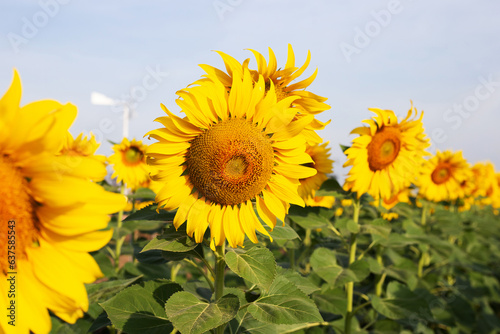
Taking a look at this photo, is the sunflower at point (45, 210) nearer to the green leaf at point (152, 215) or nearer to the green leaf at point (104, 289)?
the green leaf at point (152, 215)

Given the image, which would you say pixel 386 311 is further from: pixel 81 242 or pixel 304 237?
pixel 81 242

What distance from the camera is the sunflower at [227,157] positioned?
1.85 metres

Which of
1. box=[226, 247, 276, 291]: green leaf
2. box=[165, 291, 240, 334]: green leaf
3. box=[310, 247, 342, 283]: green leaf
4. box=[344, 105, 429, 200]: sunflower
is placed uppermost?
box=[344, 105, 429, 200]: sunflower

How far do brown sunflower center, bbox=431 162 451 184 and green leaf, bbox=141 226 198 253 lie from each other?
563cm

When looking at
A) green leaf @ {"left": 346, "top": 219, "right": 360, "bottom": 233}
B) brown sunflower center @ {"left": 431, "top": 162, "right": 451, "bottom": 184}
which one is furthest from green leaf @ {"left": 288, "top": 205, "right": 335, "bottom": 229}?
brown sunflower center @ {"left": 431, "top": 162, "right": 451, "bottom": 184}

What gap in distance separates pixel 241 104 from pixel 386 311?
2.37 meters

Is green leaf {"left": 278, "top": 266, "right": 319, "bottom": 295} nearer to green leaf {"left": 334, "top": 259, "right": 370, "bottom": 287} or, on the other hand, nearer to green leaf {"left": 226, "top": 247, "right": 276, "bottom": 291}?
green leaf {"left": 226, "top": 247, "right": 276, "bottom": 291}

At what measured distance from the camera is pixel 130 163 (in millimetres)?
5602

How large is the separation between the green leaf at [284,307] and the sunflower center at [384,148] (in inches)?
74.5

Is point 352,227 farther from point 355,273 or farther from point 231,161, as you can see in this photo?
point 231,161

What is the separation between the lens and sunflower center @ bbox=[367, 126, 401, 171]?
3582mm

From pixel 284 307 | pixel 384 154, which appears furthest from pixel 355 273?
pixel 284 307

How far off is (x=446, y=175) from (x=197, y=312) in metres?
5.91

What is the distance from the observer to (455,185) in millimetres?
6543
